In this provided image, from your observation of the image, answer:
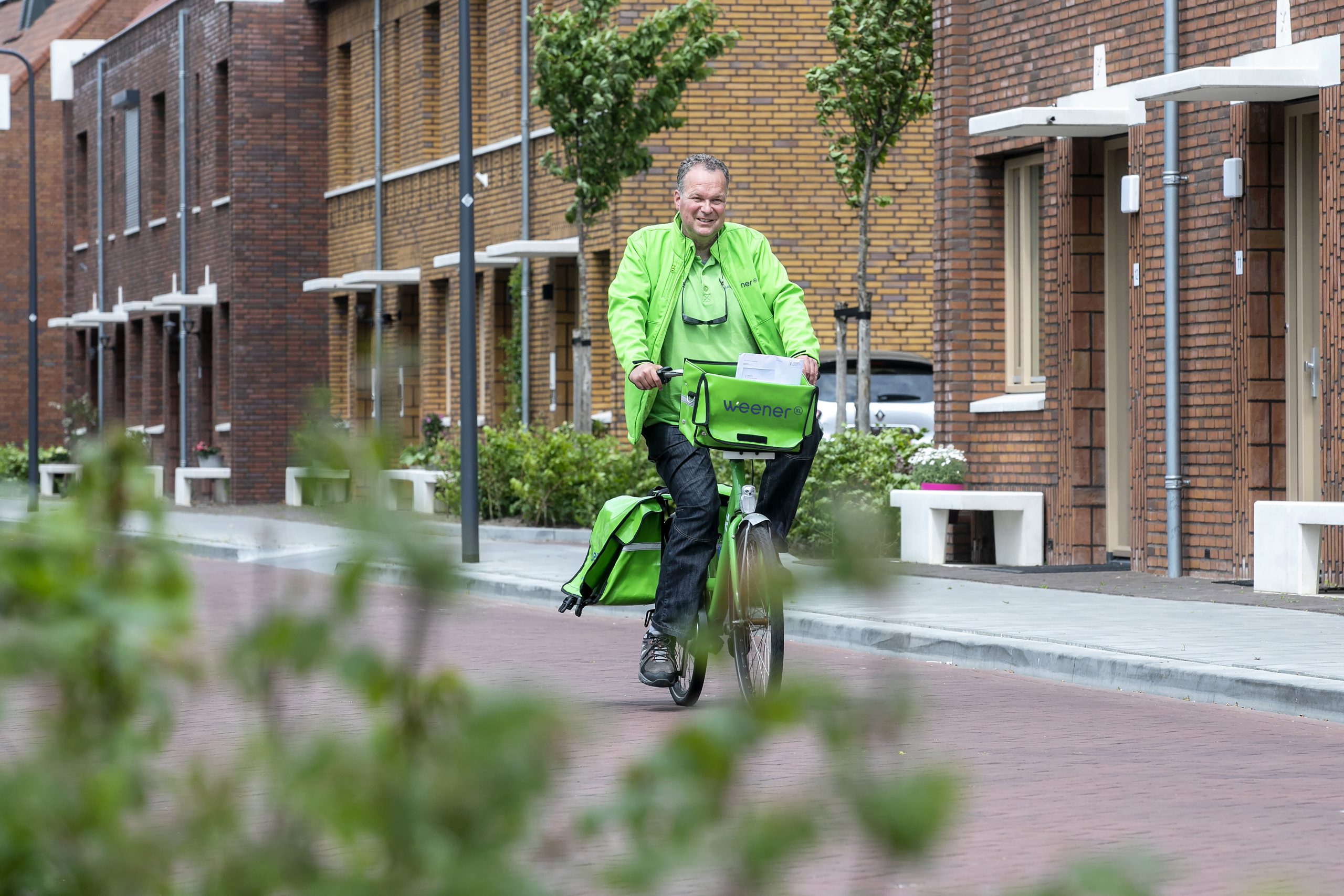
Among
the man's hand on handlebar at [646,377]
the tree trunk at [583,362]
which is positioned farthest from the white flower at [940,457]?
the man's hand on handlebar at [646,377]

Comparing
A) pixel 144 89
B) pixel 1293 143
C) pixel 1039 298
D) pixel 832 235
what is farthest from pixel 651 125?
pixel 144 89

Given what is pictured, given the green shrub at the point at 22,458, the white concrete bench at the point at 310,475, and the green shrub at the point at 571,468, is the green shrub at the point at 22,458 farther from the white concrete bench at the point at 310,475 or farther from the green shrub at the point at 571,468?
the white concrete bench at the point at 310,475

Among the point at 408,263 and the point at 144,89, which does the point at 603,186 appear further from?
the point at 144,89

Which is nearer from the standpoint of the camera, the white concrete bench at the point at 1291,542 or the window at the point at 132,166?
the white concrete bench at the point at 1291,542

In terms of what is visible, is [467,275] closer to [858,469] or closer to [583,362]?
[858,469]

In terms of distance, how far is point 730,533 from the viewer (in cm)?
866

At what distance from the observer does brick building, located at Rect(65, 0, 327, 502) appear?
3641cm

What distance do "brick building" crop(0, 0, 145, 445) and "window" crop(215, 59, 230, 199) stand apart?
1743 centimetres

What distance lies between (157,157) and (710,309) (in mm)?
35408

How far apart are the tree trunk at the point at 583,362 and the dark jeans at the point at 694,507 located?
15772 mm

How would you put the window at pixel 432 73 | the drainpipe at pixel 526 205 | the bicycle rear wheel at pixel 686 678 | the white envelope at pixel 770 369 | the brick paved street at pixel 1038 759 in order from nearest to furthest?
1. the brick paved street at pixel 1038 759
2. the white envelope at pixel 770 369
3. the bicycle rear wheel at pixel 686 678
4. the drainpipe at pixel 526 205
5. the window at pixel 432 73

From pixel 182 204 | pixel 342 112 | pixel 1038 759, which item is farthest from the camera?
pixel 182 204

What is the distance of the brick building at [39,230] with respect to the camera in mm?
54688

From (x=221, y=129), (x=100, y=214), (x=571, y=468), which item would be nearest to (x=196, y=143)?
(x=221, y=129)
